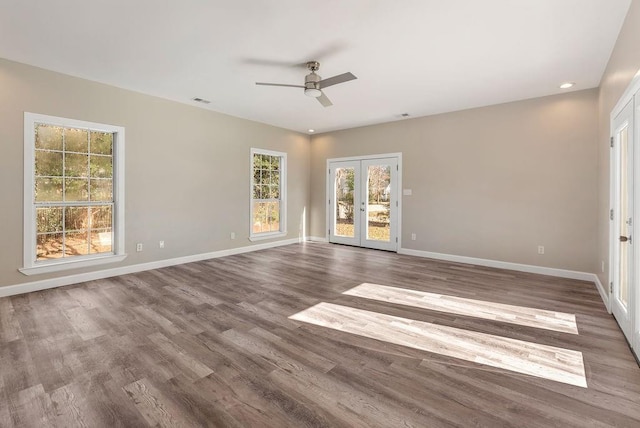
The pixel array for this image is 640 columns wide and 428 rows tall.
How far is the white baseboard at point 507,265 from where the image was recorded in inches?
182

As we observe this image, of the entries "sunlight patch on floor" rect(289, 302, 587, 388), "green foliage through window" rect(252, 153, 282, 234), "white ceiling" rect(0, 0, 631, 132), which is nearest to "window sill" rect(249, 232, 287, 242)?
"green foliage through window" rect(252, 153, 282, 234)

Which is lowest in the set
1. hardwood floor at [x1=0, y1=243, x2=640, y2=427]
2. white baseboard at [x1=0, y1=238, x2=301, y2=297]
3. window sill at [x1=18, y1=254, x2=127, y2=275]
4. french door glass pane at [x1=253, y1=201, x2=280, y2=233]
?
hardwood floor at [x1=0, y1=243, x2=640, y2=427]

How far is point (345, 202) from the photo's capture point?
7551 millimetres

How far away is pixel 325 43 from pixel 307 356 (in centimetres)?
302

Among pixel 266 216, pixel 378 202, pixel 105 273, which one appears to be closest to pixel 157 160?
pixel 105 273

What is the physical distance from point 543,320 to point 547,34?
2.84 meters

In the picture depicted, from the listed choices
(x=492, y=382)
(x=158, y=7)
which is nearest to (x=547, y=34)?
(x=492, y=382)

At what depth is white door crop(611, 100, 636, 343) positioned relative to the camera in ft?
8.32

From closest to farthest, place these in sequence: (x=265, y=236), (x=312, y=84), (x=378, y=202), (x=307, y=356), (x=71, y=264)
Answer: (x=307, y=356) → (x=312, y=84) → (x=71, y=264) → (x=378, y=202) → (x=265, y=236)

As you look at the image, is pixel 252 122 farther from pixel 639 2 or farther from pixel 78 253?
pixel 639 2

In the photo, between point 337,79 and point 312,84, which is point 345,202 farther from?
point 337,79

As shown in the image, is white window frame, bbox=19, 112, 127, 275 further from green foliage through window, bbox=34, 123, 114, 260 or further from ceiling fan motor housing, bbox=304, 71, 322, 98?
ceiling fan motor housing, bbox=304, 71, 322, 98

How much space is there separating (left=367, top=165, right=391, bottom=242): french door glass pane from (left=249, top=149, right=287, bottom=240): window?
206 centimetres

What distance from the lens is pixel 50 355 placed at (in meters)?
2.38
